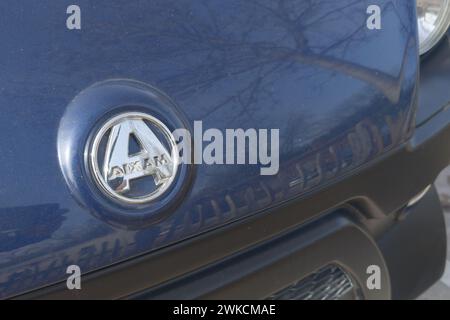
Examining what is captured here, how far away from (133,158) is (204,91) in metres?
0.19

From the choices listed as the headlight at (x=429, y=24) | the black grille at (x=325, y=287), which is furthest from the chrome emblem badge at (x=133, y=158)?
the headlight at (x=429, y=24)

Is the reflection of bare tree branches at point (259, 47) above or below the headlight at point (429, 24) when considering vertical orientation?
below

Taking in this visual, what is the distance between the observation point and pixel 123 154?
1.03 m

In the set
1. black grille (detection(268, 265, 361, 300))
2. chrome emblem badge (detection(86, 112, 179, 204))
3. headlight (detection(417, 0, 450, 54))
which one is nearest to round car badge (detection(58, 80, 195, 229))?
chrome emblem badge (detection(86, 112, 179, 204))

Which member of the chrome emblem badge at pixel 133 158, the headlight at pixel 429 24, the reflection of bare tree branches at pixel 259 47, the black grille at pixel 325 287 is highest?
the headlight at pixel 429 24

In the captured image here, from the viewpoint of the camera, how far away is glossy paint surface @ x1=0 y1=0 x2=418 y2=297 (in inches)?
39.6

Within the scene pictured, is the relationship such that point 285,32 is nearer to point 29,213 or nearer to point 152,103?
point 152,103

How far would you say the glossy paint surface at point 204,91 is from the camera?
1005 mm

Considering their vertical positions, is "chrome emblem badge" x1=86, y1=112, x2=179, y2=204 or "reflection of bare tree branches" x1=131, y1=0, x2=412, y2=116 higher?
"reflection of bare tree branches" x1=131, y1=0, x2=412, y2=116

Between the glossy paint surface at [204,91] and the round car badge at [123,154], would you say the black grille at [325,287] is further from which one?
the round car badge at [123,154]

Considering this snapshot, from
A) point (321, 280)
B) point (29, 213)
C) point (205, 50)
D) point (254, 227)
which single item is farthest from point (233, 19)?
point (321, 280)

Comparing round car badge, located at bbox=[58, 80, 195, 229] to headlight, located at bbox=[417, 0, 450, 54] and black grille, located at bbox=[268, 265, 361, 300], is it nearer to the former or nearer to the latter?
black grille, located at bbox=[268, 265, 361, 300]

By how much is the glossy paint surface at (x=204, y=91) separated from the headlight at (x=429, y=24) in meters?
0.20

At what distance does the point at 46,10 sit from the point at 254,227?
0.56 m
